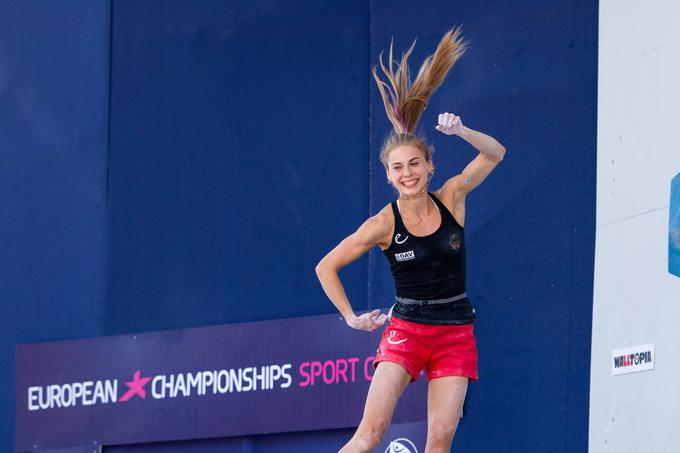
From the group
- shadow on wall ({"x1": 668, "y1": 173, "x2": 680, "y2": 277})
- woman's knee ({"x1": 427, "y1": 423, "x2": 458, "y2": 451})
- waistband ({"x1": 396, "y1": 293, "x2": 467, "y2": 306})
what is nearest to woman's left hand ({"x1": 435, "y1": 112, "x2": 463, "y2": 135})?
waistband ({"x1": 396, "y1": 293, "x2": 467, "y2": 306})

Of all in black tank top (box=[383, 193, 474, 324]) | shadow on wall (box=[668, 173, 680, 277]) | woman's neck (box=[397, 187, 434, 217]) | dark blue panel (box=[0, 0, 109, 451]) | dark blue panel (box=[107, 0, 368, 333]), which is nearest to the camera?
black tank top (box=[383, 193, 474, 324])

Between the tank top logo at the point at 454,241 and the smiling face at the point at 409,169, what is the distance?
24 centimetres

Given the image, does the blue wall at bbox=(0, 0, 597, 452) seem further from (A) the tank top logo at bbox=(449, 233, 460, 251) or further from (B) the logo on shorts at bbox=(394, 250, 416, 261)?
(B) the logo on shorts at bbox=(394, 250, 416, 261)

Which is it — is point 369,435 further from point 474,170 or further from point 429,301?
point 474,170

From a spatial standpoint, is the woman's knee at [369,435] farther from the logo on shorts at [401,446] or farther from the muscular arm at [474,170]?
the logo on shorts at [401,446]

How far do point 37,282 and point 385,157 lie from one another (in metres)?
4.23

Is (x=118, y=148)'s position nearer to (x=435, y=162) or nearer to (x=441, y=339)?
(x=435, y=162)

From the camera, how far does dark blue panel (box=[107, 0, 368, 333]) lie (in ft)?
24.7

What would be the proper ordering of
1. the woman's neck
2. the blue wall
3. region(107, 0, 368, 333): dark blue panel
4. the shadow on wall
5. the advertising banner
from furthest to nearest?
region(107, 0, 368, 333): dark blue panel < the advertising banner < the blue wall < the shadow on wall < the woman's neck

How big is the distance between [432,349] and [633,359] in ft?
4.97

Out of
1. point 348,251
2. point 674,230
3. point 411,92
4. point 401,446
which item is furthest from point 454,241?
point 401,446

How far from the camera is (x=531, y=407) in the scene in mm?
6453

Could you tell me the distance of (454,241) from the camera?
4996 millimetres

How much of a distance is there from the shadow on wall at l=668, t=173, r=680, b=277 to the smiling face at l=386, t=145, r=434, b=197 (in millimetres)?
1511
